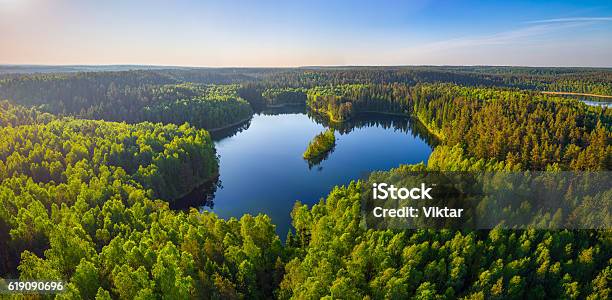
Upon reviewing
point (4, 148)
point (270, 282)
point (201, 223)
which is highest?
point (4, 148)

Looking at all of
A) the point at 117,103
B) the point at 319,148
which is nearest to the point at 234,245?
the point at 319,148

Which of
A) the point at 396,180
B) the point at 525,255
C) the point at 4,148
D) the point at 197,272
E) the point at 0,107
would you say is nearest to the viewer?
the point at 197,272

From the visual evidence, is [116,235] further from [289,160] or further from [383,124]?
[383,124]

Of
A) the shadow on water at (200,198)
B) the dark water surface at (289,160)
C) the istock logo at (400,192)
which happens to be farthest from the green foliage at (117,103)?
the istock logo at (400,192)

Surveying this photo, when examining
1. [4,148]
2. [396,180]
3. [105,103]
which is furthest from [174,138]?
[105,103]

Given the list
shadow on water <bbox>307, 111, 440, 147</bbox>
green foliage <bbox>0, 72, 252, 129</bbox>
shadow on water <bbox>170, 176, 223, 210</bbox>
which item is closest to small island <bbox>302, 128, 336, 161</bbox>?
shadow on water <bbox>170, 176, 223, 210</bbox>

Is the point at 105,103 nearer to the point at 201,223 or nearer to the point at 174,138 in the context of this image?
the point at 174,138

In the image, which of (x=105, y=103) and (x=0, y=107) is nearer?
(x=0, y=107)
